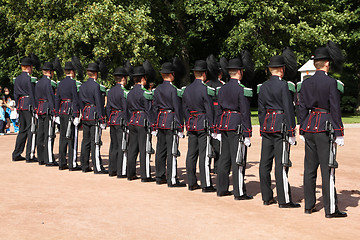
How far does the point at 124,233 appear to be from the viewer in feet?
20.9

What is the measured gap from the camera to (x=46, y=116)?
1194 cm

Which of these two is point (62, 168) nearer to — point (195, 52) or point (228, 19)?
point (228, 19)

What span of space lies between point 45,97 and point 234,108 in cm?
500

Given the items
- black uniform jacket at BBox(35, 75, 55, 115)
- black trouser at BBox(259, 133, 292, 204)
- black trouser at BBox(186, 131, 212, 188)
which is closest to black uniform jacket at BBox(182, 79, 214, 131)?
black trouser at BBox(186, 131, 212, 188)

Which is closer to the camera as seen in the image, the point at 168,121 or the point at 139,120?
the point at 168,121

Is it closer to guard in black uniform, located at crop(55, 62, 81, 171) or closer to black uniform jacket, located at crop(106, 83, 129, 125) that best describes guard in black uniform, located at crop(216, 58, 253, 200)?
black uniform jacket, located at crop(106, 83, 129, 125)

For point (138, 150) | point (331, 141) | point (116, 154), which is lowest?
point (116, 154)

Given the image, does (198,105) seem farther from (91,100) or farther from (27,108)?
(27,108)

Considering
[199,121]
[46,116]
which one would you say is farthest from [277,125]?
[46,116]

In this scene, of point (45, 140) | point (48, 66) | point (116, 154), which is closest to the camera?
point (116, 154)

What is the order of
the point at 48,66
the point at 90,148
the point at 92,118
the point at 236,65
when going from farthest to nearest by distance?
the point at 48,66, the point at 90,148, the point at 92,118, the point at 236,65

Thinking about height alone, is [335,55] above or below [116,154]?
above

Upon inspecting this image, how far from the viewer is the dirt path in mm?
6383

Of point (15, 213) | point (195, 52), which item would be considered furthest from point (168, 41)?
point (15, 213)
